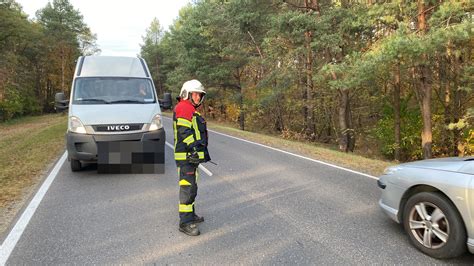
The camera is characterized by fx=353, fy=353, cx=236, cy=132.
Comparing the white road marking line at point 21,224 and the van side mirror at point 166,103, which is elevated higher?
the van side mirror at point 166,103

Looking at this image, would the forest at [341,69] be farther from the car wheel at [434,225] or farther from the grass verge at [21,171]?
the grass verge at [21,171]

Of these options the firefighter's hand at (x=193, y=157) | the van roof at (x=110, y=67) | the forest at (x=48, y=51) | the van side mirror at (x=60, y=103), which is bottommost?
the firefighter's hand at (x=193, y=157)

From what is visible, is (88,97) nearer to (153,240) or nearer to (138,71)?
(138,71)

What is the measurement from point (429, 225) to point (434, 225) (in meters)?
0.06

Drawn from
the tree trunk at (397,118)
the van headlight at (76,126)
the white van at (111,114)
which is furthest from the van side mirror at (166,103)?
the tree trunk at (397,118)

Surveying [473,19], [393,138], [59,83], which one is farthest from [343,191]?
[59,83]

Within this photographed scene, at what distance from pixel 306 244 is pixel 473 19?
8.44 m

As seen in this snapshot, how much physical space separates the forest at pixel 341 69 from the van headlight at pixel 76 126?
7.63 m

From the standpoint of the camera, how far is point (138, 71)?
9172 millimetres

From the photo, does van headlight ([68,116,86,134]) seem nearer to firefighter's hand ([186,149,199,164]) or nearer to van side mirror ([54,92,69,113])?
van side mirror ([54,92,69,113])

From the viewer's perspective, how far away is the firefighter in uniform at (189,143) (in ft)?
14.0

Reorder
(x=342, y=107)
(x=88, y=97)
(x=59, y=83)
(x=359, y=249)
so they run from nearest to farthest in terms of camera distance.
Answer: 1. (x=359, y=249)
2. (x=88, y=97)
3. (x=342, y=107)
4. (x=59, y=83)

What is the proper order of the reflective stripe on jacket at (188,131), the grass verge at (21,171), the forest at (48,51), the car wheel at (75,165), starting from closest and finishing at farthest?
the reflective stripe on jacket at (188,131), the grass verge at (21,171), the car wheel at (75,165), the forest at (48,51)

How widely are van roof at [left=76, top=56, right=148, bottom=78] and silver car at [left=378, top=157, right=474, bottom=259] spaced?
685cm
